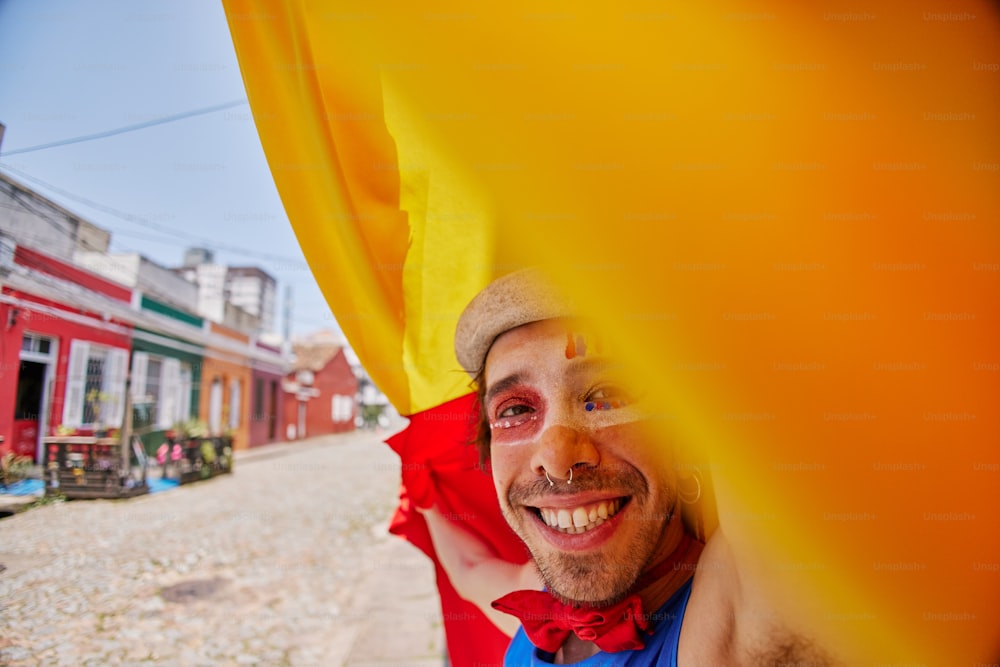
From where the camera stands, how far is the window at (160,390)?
31.1ft

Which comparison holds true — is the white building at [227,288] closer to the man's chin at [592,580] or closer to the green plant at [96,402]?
the green plant at [96,402]

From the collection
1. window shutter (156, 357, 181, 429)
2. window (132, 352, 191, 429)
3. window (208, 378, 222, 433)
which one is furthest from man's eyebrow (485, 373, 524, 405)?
window (208, 378, 222, 433)

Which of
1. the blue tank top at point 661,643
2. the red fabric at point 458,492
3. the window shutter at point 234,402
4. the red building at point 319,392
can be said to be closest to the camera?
the blue tank top at point 661,643

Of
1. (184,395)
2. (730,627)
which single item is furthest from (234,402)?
(730,627)

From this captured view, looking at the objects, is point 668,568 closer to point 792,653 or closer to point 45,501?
point 792,653

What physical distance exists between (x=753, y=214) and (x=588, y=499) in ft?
1.97

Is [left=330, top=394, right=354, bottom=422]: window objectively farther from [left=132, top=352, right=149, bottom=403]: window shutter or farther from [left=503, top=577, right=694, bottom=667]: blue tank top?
[left=503, top=577, right=694, bottom=667]: blue tank top

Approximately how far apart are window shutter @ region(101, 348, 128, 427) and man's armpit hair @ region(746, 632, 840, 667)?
6.42 m

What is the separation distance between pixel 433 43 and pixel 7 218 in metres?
1.54

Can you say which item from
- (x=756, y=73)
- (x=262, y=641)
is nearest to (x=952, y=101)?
(x=756, y=73)

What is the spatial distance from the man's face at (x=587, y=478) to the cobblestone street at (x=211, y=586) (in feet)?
5.61

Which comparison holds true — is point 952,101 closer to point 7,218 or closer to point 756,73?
point 756,73

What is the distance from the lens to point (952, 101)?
0.86m

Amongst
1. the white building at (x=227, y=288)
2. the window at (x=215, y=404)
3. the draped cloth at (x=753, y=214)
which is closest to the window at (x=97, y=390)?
the draped cloth at (x=753, y=214)
